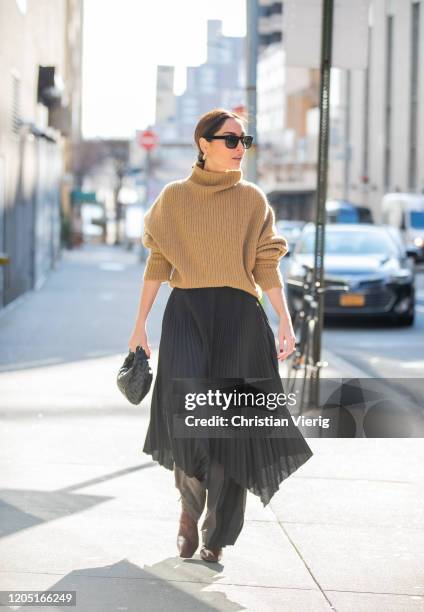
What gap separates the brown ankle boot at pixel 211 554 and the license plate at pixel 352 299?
44.3 feet

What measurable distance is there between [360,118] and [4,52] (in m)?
61.6

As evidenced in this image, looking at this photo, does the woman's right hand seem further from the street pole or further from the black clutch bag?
the street pole

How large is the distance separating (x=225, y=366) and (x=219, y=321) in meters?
0.17

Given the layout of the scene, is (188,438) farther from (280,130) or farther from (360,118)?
(280,130)

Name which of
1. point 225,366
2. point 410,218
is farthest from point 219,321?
point 410,218

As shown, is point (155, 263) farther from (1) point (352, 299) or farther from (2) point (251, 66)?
(1) point (352, 299)

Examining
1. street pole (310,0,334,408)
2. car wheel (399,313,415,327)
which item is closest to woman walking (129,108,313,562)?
street pole (310,0,334,408)

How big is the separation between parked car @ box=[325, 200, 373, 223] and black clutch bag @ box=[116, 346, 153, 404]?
53.1m

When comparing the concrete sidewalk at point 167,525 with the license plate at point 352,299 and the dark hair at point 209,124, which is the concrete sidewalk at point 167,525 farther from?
the license plate at point 352,299

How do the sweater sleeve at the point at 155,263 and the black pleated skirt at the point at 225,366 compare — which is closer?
the black pleated skirt at the point at 225,366

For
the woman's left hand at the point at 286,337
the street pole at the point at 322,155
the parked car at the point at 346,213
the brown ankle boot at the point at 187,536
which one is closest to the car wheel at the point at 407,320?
the street pole at the point at 322,155

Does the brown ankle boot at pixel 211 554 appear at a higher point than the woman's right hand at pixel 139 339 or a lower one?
lower

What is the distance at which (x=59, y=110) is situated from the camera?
114ft

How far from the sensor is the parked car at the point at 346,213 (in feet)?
193
